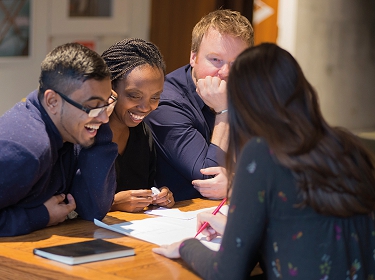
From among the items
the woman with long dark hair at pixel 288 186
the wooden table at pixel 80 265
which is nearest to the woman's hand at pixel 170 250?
the wooden table at pixel 80 265

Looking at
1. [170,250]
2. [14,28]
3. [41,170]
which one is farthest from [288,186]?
[14,28]

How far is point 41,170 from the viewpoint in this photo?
184 centimetres

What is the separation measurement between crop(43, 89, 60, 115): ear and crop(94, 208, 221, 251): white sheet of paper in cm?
37

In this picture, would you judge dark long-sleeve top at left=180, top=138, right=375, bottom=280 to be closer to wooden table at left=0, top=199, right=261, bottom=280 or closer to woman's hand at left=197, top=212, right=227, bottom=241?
wooden table at left=0, top=199, right=261, bottom=280

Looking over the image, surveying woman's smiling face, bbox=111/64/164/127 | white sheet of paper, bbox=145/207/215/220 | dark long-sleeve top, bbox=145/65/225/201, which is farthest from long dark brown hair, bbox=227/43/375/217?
dark long-sleeve top, bbox=145/65/225/201

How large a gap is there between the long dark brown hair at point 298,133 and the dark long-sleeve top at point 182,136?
2.84 feet

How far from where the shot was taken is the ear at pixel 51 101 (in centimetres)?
189

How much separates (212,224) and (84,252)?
39cm

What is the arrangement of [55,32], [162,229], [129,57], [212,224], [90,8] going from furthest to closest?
[90,8], [55,32], [129,57], [162,229], [212,224]

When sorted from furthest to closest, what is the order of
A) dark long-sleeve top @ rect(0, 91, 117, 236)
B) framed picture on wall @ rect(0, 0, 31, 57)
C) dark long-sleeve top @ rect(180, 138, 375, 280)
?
framed picture on wall @ rect(0, 0, 31, 57)
dark long-sleeve top @ rect(0, 91, 117, 236)
dark long-sleeve top @ rect(180, 138, 375, 280)

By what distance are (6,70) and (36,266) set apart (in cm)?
260

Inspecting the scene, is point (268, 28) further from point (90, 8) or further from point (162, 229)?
point (162, 229)

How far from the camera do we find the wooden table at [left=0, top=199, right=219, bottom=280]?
5.22ft

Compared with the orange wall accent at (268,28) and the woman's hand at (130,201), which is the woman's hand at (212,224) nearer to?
the woman's hand at (130,201)
